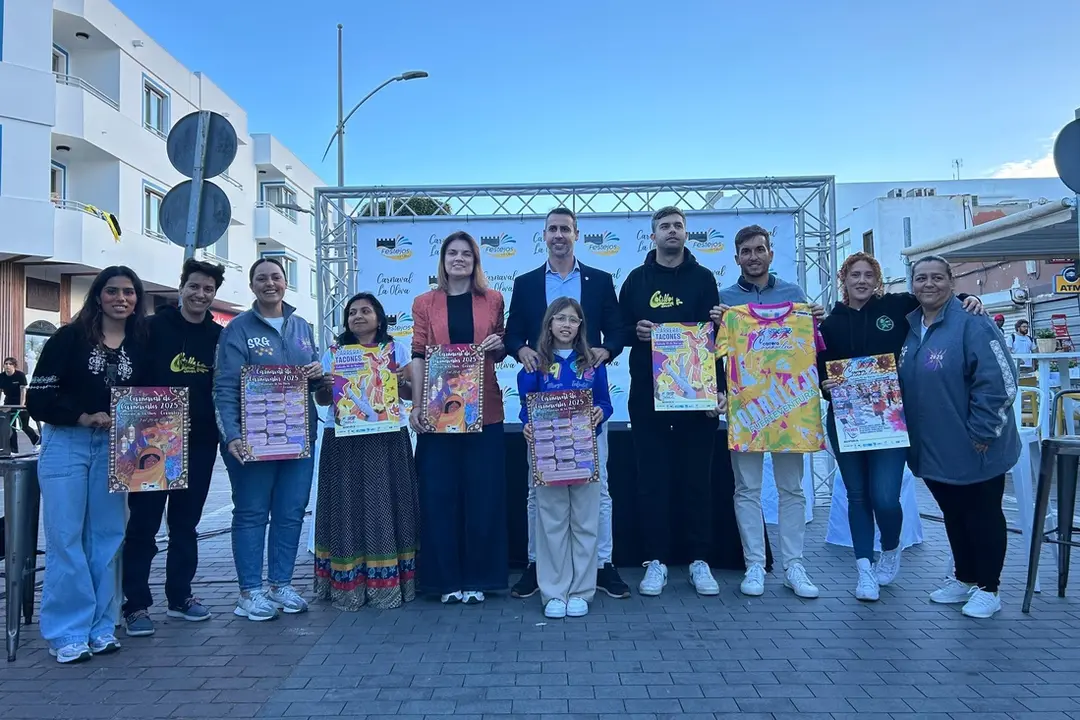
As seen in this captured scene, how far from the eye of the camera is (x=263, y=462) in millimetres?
4227

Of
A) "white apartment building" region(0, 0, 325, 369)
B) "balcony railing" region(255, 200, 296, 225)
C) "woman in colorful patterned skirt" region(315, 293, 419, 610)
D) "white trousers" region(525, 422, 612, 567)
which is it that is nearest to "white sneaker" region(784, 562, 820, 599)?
"white trousers" region(525, 422, 612, 567)

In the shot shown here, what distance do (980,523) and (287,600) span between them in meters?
4.10

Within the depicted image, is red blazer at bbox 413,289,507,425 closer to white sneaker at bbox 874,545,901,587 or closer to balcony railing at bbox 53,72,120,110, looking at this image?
white sneaker at bbox 874,545,901,587

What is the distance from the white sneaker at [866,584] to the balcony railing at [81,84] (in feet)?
67.3

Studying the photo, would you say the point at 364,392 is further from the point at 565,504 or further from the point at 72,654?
the point at 72,654

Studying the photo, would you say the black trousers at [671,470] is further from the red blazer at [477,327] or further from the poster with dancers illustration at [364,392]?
the poster with dancers illustration at [364,392]

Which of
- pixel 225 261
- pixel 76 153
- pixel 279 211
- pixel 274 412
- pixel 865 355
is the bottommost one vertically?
pixel 274 412

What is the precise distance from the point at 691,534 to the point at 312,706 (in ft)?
8.33

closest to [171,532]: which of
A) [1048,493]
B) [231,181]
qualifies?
[1048,493]

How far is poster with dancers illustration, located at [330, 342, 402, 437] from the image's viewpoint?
167 inches

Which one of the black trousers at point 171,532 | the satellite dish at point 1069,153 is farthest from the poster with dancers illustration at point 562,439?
the satellite dish at point 1069,153

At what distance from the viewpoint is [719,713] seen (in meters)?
2.96

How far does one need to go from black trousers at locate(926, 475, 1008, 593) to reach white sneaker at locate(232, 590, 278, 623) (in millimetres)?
3979

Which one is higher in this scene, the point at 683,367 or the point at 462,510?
the point at 683,367
